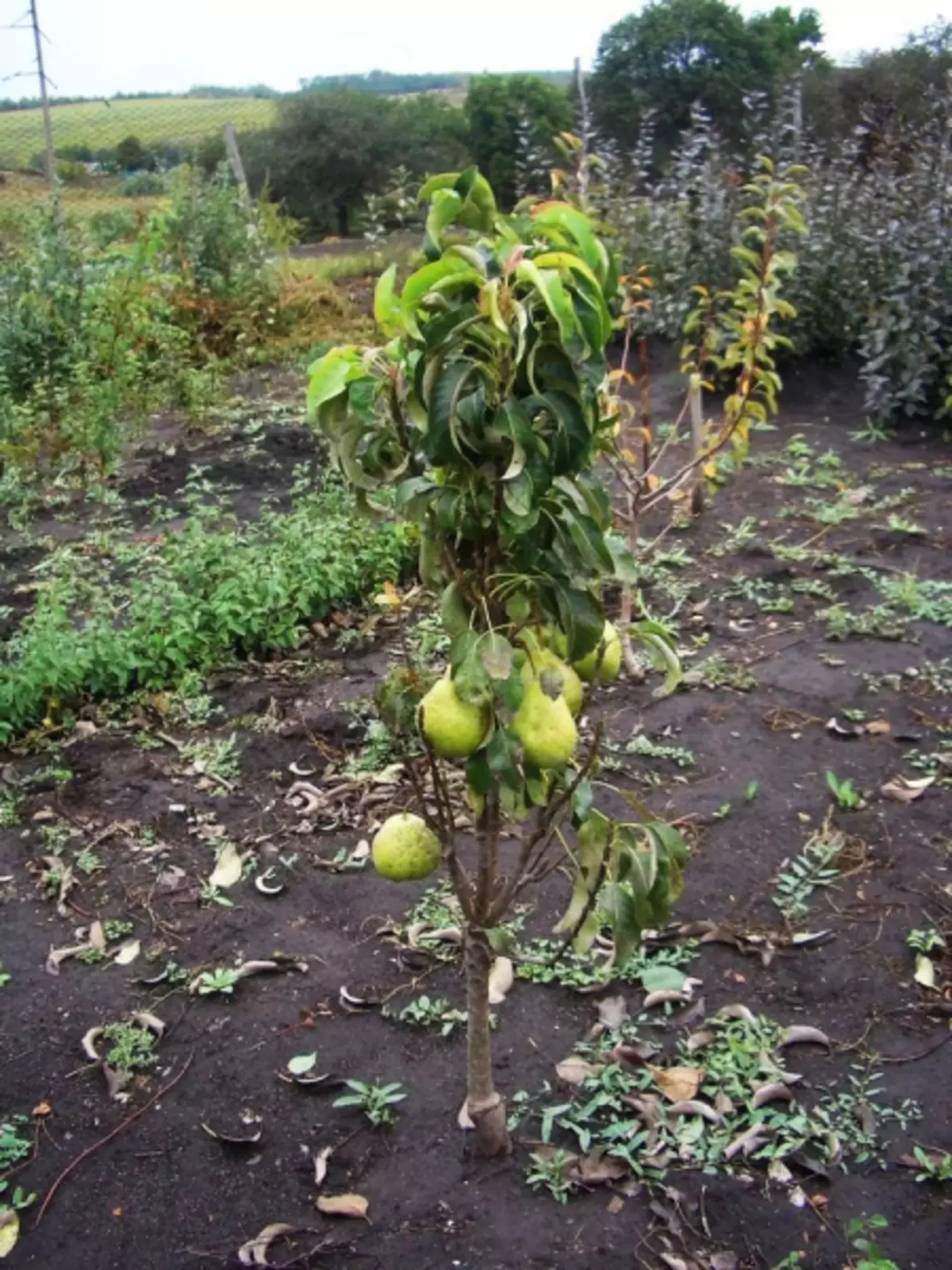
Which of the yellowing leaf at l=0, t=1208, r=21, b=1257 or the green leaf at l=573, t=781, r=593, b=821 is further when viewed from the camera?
the yellowing leaf at l=0, t=1208, r=21, b=1257

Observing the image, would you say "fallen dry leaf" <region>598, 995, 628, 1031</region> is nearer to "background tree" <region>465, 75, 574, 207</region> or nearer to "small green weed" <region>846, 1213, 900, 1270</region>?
"small green weed" <region>846, 1213, 900, 1270</region>

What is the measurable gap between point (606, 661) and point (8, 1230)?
65.0 inches

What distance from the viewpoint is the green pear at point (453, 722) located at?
5.60 feet

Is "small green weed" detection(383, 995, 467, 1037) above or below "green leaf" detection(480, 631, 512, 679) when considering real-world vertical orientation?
below

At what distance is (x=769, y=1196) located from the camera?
2219 mm

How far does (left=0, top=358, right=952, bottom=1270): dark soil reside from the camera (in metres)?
2.21

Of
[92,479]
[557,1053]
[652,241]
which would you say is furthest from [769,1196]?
[652,241]

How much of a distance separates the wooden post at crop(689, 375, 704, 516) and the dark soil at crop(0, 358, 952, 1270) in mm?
911

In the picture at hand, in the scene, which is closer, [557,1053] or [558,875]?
[557,1053]

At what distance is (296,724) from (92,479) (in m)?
3.45

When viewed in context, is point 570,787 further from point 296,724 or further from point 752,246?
point 752,246

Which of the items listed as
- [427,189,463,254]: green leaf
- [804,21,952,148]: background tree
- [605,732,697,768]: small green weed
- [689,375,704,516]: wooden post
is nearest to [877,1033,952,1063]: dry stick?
[605,732,697,768]: small green weed

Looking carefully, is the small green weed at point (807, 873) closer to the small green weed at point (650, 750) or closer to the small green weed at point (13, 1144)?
the small green weed at point (650, 750)

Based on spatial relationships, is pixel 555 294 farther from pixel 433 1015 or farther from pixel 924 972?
pixel 924 972
